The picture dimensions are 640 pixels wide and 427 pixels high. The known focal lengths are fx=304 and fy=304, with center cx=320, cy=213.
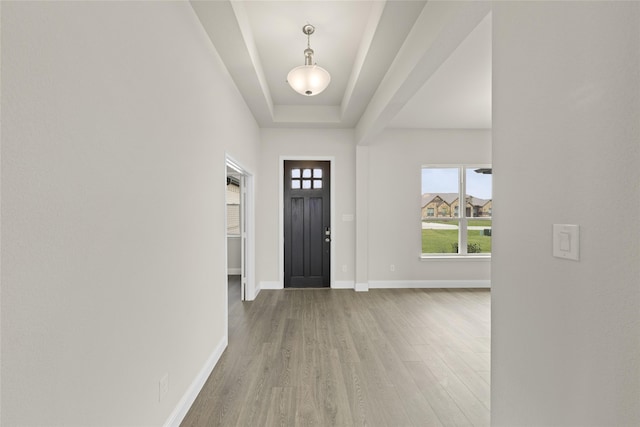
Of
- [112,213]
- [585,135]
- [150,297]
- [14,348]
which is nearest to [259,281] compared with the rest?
[150,297]

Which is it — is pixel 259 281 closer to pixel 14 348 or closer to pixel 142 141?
pixel 142 141

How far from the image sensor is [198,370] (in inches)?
89.3

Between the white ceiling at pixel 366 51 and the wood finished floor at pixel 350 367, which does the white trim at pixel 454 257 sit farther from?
the white ceiling at pixel 366 51

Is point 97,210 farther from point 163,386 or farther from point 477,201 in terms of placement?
point 477,201

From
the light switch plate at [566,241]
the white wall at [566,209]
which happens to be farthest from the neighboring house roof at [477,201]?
the light switch plate at [566,241]

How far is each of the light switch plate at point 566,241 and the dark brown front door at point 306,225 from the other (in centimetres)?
436

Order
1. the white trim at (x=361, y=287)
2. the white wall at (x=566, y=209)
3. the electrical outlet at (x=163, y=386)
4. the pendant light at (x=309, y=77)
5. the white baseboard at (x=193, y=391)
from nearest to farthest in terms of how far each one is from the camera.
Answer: the white wall at (x=566, y=209) < the electrical outlet at (x=163, y=386) < the white baseboard at (x=193, y=391) < the pendant light at (x=309, y=77) < the white trim at (x=361, y=287)

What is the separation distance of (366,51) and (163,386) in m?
2.93

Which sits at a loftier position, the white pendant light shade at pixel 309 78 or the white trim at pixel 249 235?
the white pendant light shade at pixel 309 78

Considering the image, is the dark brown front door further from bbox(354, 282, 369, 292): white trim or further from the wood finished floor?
the wood finished floor

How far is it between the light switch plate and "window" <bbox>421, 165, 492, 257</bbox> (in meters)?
4.60

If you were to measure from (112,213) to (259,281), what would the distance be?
13.4ft

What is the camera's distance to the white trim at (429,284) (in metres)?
5.45

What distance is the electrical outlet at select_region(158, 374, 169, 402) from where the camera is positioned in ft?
5.51
